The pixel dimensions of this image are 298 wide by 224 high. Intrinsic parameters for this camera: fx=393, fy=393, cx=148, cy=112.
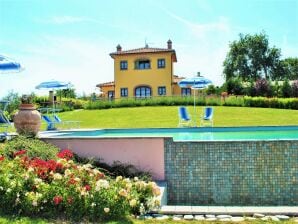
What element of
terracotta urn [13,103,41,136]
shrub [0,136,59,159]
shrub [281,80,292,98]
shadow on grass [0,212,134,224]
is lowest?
shadow on grass [0,212,134,224]

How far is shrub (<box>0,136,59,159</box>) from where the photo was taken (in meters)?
7.43

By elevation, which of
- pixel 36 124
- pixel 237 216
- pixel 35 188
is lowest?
pixel 237 216

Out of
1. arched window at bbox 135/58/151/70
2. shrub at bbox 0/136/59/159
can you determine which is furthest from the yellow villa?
shrub at bbox 0/136/59/159

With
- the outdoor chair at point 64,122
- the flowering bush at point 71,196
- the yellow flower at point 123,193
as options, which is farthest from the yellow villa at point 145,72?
the yellow flower at point 123,193

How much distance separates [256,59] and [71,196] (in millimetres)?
61795

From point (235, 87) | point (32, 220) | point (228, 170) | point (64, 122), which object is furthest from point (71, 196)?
point (235, 87)

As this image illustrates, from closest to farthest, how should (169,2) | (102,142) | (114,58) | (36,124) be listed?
(102,142) < (36,124) < (169,2) < (114,58)

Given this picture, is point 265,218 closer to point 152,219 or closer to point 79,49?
point 152,219

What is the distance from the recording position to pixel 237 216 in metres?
5.64

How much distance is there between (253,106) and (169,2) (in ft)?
52.0

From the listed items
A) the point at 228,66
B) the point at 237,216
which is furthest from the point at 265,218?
the point at 228,66

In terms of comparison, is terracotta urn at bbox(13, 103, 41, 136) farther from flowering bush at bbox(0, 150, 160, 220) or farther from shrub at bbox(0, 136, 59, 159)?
flowering bush at bbox(0, 150, 160, 220)

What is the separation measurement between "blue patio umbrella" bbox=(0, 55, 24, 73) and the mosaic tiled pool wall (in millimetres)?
5736

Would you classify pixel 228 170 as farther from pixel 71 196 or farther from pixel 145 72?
pixel 145 72
